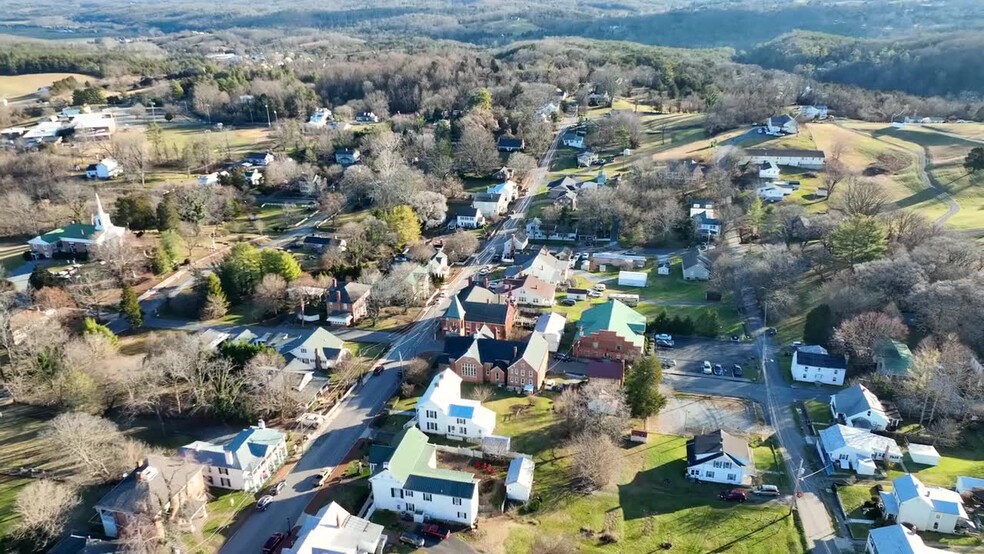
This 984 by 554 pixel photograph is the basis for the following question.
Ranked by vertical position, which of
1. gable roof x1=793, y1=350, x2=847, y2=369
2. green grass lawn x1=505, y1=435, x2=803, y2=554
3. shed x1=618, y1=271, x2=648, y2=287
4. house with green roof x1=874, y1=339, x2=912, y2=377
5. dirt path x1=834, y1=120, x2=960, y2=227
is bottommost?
green grass lawn x1=505, y1=435, x2=803, y2=554

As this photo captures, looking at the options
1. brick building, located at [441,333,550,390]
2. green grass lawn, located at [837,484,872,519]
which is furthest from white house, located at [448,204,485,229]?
green grass lawn, located at [837,484,872,519]

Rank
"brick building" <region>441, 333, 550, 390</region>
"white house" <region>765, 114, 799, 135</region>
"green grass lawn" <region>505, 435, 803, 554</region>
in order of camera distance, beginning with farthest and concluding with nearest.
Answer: "white house" <region>765, 114, 799, 135</region>, "brick building" <region>441, 333, 550, 390</region>, "green grass lawn" <region>505, 435, 803, 554</region>

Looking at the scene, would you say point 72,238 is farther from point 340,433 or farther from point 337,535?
point 337,535

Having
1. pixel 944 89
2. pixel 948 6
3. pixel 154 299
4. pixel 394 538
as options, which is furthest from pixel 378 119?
pixel 948 6

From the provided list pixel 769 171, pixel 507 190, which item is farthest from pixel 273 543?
pixel 769 171

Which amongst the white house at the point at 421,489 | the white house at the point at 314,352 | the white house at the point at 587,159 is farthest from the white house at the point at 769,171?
the white house at the point at 421,489

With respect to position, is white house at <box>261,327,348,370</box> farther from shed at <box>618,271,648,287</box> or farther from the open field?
the open field
